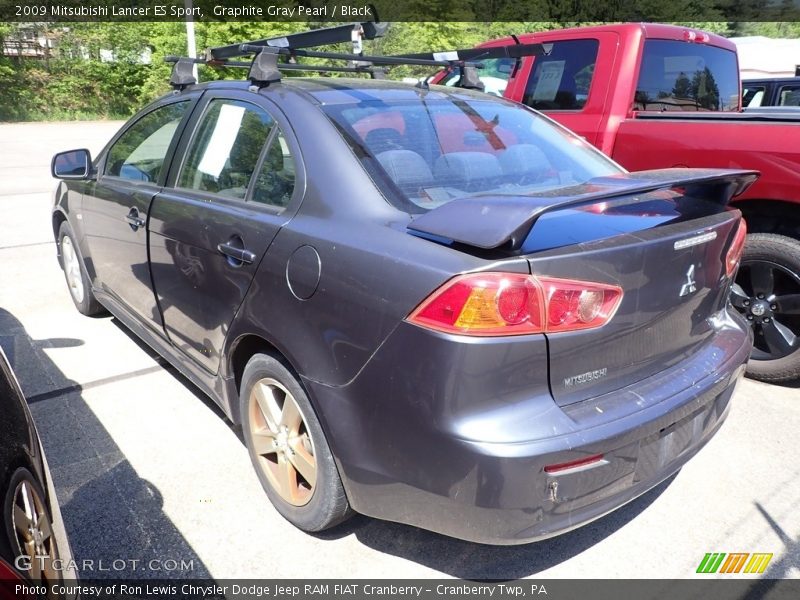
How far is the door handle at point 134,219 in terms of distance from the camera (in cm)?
329

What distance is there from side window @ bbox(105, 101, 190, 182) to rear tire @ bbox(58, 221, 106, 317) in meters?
0.86

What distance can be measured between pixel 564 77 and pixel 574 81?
0.11m

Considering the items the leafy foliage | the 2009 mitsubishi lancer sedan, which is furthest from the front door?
the leafy foliage

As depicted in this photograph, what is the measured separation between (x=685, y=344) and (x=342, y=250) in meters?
1.24

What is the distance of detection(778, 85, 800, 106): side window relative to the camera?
7161mm

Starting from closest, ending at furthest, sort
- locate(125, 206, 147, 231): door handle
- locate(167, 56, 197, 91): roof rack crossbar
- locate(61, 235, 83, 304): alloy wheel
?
1. locate(125, 206, 147, 231): door handle
2. locate(167, 56, 197, 91): roof rack crossbar
3. locate(61, 235, 83, 304): alloy wheel

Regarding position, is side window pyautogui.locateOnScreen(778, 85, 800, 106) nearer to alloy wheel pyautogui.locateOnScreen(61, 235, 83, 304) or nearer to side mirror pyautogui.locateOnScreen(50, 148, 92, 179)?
side mirror pyautogui.locateOnScreen(50, 148, 92, 179)

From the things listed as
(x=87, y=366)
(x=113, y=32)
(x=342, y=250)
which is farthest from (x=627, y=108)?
(x=113, y=32)

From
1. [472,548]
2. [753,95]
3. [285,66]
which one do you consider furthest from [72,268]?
[753,95]

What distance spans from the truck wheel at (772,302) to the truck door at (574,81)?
128 centimetres

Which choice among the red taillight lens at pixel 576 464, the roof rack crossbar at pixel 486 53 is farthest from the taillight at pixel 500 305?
the roof rack crossbar at pixel 486 53

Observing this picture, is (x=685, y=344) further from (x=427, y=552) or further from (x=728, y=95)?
(x=728, y=95)

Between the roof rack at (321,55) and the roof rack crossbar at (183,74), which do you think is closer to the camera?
the roof rack at (321,55)

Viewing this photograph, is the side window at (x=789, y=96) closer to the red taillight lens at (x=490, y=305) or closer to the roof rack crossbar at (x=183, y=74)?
the roof rack crossbar at (x=183, y=74)
